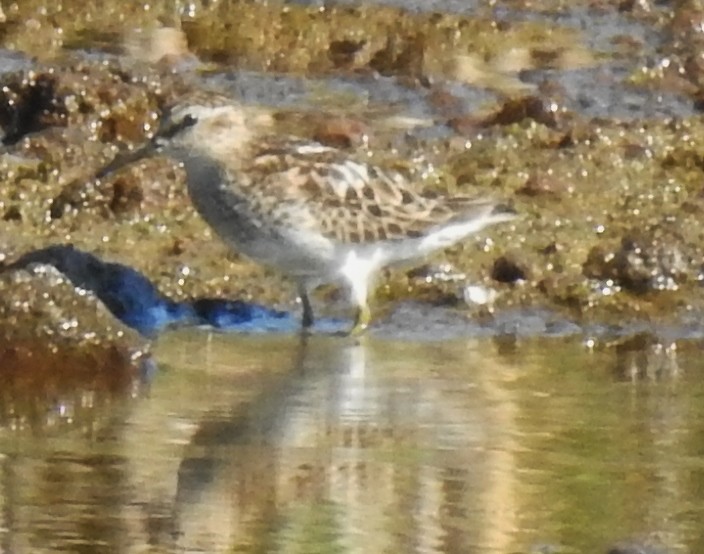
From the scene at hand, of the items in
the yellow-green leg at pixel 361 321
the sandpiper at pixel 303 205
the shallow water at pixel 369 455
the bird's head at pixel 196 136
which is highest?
the bird's head at pixel 196 136

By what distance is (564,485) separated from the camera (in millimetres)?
6395

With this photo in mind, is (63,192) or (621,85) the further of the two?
(621,85)

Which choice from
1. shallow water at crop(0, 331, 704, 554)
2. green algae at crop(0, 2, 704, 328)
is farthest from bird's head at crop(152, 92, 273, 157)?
shallow water at crop(0, 331, 704, 554)

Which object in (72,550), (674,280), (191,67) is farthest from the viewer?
(191,67)

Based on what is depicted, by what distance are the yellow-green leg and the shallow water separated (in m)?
0.22

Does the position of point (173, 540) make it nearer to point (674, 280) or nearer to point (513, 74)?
point (674, 280)

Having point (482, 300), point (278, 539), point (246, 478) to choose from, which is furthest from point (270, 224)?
point (278, 539)

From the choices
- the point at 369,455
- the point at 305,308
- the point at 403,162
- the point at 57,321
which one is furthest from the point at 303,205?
the point at 369,455

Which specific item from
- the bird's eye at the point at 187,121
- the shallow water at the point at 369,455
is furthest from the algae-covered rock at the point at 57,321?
the bird's eye at the point at 187,121

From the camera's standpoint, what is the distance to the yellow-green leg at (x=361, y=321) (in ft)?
28.9

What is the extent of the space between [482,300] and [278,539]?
3.67 meters

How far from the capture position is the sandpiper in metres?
8.94

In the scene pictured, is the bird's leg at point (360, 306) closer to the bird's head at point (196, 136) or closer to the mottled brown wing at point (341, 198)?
the mottled brown wing at point (341, 198)

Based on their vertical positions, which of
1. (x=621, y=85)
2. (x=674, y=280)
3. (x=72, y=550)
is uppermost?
(x=621, y=85)
